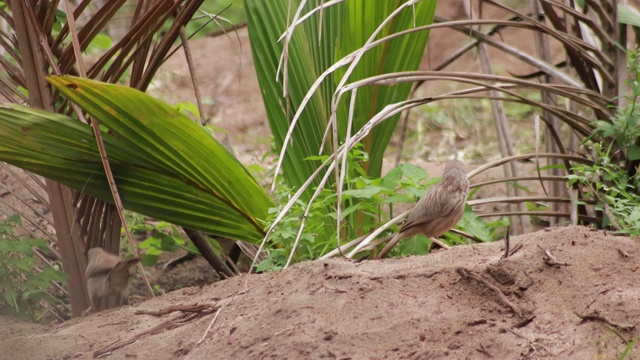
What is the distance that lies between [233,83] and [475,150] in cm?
243

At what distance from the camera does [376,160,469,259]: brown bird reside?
120 inches

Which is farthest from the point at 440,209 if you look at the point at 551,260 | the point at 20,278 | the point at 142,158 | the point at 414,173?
the point at 20,278

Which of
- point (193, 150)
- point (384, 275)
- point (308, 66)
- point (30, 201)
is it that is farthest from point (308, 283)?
point (30, 201)

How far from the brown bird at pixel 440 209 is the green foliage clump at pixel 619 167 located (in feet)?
1.33

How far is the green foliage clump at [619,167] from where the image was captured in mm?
2908

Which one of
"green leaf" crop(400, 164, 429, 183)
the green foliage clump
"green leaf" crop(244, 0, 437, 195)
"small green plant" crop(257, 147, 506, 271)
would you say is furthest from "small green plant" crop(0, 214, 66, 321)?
the green foliage clump

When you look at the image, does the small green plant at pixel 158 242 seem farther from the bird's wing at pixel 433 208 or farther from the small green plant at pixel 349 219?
the bird's wing at pixel 433 208

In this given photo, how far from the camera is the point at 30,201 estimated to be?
4883 mm

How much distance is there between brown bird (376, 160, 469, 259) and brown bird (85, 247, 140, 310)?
98 centimetres

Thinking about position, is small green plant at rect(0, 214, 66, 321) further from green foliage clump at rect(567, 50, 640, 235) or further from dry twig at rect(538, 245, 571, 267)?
green foliage clump at rect(567, 50, 640, 235)

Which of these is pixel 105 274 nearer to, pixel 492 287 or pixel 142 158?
pixel 142 158

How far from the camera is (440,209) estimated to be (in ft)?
9.95

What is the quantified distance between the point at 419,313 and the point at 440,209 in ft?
2.67

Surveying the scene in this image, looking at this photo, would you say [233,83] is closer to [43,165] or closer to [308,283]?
[43,165]
